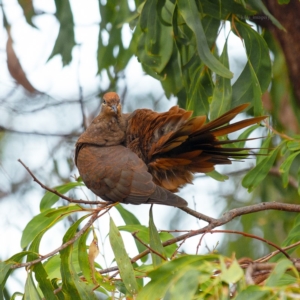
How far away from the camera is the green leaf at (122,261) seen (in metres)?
2.17

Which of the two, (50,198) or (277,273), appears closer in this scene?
(277,273)

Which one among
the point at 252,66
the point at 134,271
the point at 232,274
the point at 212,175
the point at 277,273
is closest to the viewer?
the point at 232,274

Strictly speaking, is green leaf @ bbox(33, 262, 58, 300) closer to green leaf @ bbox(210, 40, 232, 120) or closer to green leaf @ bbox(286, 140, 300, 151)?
green leaf @ bbox(210, 40, 232, 120)

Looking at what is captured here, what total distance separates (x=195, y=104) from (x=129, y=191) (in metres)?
0.68

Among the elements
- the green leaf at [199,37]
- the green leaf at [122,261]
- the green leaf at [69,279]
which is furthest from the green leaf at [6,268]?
the green leaf at [199,37]

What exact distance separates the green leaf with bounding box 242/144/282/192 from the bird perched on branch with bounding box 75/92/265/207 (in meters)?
0.43

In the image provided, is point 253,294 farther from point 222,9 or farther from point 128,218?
point 128,218

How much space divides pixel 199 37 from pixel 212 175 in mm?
731

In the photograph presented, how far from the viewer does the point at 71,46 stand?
406 centimetres

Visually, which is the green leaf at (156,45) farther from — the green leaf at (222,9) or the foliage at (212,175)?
the green leaf at (222,9)

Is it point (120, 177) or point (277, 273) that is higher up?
point (120, 177)

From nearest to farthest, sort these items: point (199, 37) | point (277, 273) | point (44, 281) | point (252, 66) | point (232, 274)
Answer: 1. point (232, 274)
2. point (277, 273)
3. point (44, 281)
4. point (199, 37)
5. point (252, 66)

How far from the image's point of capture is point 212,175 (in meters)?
3.06

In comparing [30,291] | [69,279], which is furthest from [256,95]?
[30,291]
